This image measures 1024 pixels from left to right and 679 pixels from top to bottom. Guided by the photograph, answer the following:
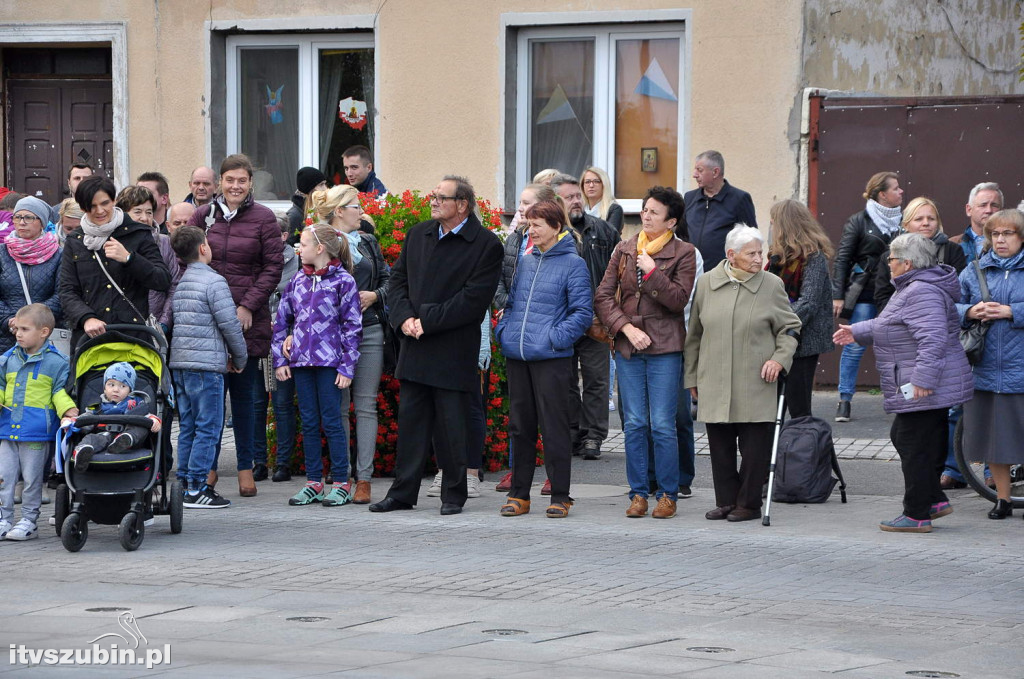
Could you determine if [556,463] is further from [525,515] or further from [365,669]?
[365,669]

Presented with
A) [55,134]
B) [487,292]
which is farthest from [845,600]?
[55,134]

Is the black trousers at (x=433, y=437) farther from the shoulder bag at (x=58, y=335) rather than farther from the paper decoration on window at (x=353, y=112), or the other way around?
the paper decoration on window at (x=353, y=112)

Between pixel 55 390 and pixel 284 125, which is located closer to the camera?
pixel 55 390

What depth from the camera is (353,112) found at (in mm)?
17969

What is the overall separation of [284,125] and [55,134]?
292cm

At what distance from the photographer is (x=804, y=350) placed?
10.8 meters

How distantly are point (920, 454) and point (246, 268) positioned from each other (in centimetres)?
484

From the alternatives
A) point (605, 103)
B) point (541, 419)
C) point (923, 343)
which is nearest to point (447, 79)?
point (605, 103)

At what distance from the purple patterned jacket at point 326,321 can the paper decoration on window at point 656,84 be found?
692cm

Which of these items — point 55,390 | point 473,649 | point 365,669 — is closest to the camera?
point 365,669

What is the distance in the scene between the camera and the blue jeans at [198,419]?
34.8ft

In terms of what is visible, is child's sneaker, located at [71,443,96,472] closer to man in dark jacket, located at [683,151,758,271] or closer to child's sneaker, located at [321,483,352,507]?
→ child's sneaker, located at [321,483,352,507]

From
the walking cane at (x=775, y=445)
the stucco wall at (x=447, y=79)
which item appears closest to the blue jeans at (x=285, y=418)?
the walking cane at (x=775, y=445)

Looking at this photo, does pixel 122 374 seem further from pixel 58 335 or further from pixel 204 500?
pixel 58 335
